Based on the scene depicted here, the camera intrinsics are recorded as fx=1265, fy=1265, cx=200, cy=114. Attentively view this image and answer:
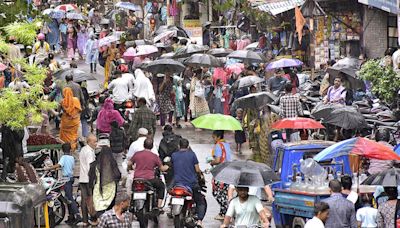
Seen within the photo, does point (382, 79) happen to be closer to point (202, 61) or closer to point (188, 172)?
point (202, 61)

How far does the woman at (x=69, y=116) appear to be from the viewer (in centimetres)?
2505

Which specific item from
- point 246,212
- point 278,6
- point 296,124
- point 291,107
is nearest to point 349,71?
point 291,107

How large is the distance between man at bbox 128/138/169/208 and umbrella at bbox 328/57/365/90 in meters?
7.82

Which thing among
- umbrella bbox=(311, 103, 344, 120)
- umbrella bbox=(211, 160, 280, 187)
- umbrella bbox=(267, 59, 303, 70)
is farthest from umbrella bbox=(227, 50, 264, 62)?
umbrella bbox=(211, 160, 280, 187)

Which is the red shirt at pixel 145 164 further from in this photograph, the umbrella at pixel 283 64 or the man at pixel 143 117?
the umbrella at pixel 283 64

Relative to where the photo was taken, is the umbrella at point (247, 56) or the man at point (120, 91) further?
the umbrella at point (247, 56)

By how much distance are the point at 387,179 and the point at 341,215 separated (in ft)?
2.46

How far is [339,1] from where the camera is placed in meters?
32.9

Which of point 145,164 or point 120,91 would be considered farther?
point 120,91

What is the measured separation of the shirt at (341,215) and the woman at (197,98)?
13592 millimetres

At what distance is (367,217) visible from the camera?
50.4 feet

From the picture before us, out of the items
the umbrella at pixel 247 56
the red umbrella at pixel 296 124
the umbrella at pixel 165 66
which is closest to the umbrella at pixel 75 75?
the umbrella at pixel 165 66

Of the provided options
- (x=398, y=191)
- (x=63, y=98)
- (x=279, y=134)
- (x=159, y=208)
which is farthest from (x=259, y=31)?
(x=398, y=191)

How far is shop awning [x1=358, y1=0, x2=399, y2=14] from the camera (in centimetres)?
2883
